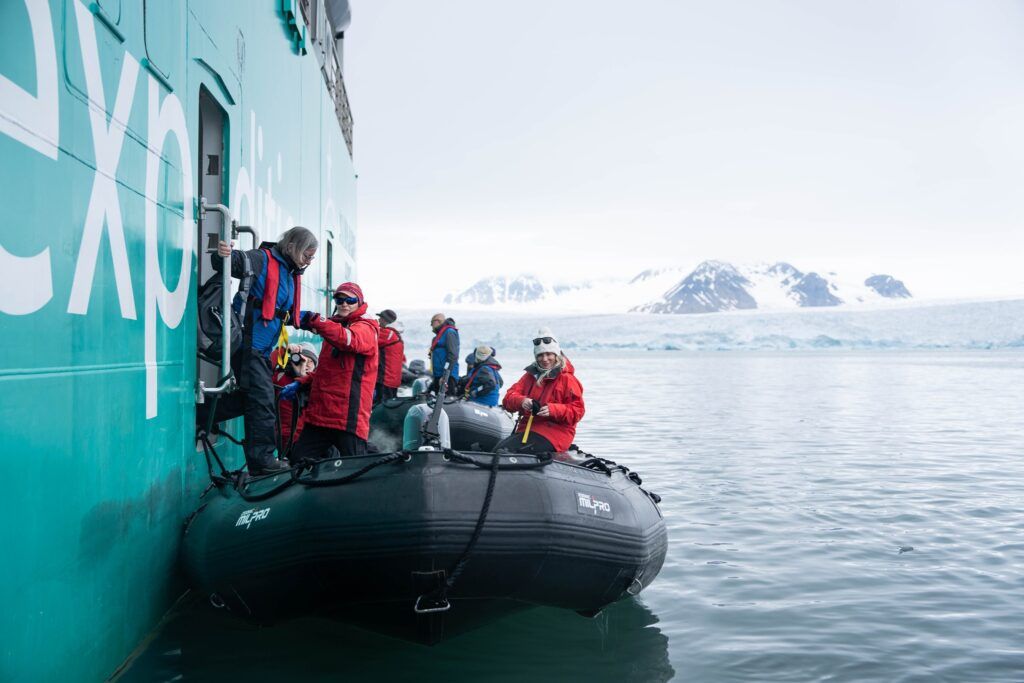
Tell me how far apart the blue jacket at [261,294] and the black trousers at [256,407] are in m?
0.09

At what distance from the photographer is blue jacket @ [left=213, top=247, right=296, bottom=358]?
464 cm

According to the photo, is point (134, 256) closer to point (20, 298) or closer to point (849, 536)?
point (20, 298)

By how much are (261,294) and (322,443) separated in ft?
Answer: 3.02

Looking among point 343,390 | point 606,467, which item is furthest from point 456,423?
point 606,467

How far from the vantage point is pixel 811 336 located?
206ft

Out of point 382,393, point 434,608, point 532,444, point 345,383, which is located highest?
point 345,383

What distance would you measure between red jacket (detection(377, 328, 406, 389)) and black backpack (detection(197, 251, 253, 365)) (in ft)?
13.4

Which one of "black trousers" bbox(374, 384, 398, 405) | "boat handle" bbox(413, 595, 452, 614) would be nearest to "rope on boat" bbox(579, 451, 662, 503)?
"boat handle" bbox(413, 595, 452, 614)

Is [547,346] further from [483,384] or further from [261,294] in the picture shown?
[483,384]

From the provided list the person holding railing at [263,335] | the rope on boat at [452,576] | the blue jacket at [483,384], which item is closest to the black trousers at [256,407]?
the person holding railing at [263,335]

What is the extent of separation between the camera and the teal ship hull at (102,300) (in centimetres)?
263

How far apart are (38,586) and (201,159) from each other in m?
3.07

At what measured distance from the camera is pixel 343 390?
16.4ft

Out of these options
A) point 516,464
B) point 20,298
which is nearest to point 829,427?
point 516,464
